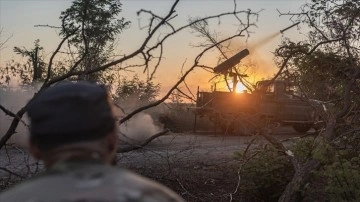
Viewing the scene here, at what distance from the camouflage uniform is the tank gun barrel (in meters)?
6.41

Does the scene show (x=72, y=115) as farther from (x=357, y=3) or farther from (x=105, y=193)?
(x=357, y=3)

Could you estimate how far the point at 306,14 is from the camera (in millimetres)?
9289

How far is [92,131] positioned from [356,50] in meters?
8.56

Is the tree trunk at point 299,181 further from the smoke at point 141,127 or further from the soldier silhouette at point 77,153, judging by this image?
the smoke at point 141,127

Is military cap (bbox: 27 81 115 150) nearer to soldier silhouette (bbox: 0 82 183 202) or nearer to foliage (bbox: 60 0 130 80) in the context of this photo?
soldier silhouette (bbox: 0 82 183 202)

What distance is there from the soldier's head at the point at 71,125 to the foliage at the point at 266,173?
754cm

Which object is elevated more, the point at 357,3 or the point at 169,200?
the point at 357,3

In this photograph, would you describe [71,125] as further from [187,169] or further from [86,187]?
[187,169]

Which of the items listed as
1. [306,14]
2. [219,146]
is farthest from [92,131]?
[219,146]

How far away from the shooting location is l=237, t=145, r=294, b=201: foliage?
8.98 m

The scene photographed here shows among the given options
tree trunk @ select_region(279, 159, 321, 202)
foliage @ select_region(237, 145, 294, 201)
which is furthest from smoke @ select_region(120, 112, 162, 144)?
tree trunk @ select_region(279, 159, 321, 202)

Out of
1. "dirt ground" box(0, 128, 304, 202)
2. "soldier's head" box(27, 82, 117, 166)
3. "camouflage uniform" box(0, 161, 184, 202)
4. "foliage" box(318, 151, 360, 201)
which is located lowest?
"dirt ground" box(0, 128, 304, 202)

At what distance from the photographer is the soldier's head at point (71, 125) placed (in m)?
1.47

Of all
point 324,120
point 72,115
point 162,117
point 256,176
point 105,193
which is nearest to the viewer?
point 105,193
